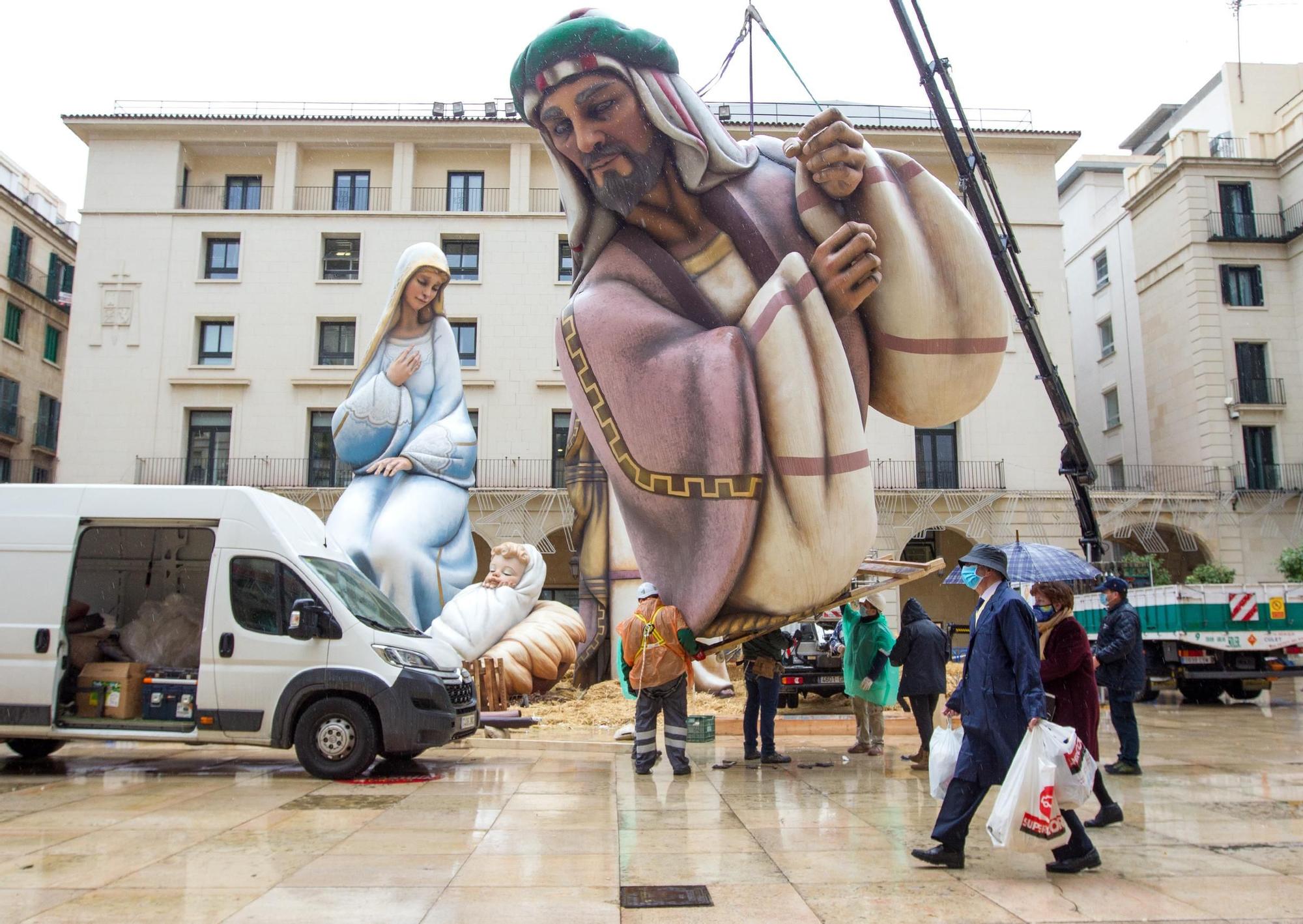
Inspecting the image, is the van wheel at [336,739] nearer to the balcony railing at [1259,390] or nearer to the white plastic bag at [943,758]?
the white plastic bag at [943,758]

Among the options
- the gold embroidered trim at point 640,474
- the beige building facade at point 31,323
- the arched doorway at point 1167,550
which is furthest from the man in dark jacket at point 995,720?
the beige building facade at point 31,323

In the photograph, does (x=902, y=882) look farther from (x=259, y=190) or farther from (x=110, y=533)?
(x=259, y=190)

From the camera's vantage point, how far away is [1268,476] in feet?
101

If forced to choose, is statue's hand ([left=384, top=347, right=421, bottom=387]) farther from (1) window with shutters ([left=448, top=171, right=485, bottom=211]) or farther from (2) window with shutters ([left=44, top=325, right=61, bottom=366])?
(2) window with shutters ([left=44, top=325, right=61, bottom=366])

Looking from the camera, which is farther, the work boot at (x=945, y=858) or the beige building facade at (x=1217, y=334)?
the beige building facade at (x=1217, y=334)

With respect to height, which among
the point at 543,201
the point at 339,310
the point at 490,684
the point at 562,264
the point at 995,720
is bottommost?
the point at 490,684

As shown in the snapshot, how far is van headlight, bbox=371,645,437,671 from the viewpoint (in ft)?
27.9

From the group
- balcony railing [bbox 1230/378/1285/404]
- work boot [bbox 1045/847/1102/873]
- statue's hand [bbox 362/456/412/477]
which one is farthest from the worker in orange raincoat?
balcony railing [bbox 1230/378/1285/404]

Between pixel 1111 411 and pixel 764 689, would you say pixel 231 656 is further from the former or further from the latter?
pixel 1111 411

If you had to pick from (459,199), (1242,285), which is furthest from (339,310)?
(1242,285)

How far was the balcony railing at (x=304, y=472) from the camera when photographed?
2959 centimetres

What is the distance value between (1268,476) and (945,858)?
30738 millimetres

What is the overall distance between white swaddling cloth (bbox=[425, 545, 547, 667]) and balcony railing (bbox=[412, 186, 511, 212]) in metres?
19.7

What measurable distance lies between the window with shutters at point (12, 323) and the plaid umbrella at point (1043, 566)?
111 feet
